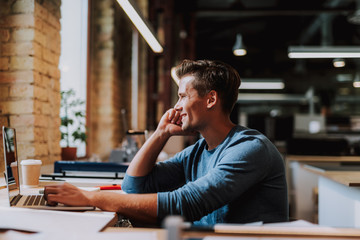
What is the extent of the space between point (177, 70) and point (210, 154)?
1.39 ft

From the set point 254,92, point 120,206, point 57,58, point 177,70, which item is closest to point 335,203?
point 177,70

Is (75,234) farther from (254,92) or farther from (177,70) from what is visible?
(254,92)

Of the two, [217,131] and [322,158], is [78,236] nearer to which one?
[217,131]

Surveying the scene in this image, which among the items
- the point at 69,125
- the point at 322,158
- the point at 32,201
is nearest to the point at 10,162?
the point at 32,201

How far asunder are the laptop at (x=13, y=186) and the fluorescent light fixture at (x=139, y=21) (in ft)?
3.70

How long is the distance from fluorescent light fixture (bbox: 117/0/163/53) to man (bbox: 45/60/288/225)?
0.82 meters

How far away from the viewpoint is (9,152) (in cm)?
159

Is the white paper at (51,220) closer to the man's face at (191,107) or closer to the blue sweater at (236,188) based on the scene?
the blue sweater at (236,188)

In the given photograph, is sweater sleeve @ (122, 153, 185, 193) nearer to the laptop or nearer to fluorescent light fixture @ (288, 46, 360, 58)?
the laptop

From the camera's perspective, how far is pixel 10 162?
1.61m

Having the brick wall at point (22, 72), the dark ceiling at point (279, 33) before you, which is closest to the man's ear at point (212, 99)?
the brick wall at point (22, 72)

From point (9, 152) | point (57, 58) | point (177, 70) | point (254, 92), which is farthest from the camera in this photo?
point (254, 92)

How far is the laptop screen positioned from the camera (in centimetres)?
155

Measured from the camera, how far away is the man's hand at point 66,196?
4.60 ft
